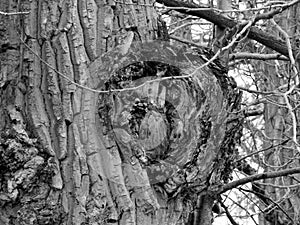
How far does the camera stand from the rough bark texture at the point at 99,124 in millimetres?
1920

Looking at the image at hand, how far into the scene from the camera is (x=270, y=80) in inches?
257

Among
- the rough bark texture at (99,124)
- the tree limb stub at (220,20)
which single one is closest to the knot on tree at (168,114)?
the rough bark texture at (99,124)

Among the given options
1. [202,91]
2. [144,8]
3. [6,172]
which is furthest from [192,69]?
[6,172]

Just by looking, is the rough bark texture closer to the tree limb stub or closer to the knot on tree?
the knot on tree

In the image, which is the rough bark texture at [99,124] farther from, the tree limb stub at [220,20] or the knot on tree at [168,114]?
the tree limb stub at [220,20]

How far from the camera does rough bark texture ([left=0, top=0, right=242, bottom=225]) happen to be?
6.30 feet

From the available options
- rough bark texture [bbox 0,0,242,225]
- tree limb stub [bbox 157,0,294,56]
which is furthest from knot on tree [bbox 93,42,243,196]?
tree limb stub [bbox 157,0,294,56]

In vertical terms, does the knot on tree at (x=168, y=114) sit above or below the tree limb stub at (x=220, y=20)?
below

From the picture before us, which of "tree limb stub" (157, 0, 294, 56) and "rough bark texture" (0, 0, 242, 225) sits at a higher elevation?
"tree limb stub" (157, 0, 294, 56)

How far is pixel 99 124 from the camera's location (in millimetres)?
1995

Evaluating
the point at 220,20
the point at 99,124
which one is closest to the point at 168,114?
the point at 99,124

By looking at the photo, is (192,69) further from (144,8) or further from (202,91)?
(144,8)

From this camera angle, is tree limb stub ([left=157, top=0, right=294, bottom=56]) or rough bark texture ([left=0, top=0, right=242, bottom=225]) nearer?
rough bark texture ([left=0, top=0, right=242, bottom=225])

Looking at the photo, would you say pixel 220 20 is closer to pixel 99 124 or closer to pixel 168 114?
pixel 168 114
